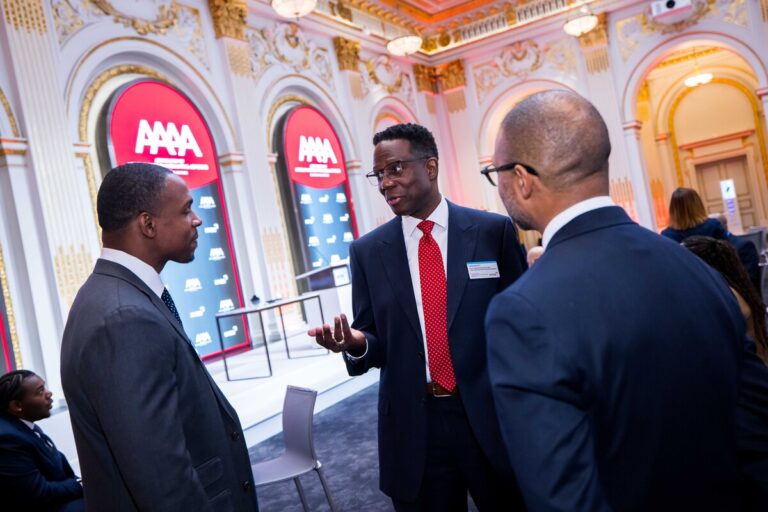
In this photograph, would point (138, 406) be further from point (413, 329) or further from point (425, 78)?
point (425, 78)

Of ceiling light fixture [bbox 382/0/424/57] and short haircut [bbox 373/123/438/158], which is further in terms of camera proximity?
ceiling light fixture [bbox 382/0/424/57]

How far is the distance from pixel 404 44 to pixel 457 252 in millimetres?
9550

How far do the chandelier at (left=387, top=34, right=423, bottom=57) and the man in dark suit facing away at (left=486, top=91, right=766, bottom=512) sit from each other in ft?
33.6

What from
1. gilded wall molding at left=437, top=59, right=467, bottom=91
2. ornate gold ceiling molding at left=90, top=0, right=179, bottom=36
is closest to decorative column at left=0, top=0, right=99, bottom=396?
ornate gold ceiling molding at left=90, top=0, right=179, bottom=36

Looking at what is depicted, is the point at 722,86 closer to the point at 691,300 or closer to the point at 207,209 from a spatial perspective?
the point at 207,209

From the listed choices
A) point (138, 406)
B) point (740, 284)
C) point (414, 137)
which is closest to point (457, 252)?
point (414, 137)

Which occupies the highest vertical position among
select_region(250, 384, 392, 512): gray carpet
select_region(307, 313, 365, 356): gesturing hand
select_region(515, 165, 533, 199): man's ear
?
select_region(515, 165, 533, 199): man's ear

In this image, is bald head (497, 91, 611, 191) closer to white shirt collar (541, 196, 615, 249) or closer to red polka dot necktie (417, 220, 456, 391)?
white shirt collar (541, 196, 615, 249)

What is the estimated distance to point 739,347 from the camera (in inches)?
40.2

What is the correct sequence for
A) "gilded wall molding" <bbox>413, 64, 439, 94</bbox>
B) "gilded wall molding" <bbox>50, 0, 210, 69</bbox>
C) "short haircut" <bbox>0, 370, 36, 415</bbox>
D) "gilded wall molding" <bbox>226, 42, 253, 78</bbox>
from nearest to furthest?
"short haircut" <bbox>0, 370, 36, 415</bbox>, "gilded wall molding" <bbox>50, 0, 210, 69</bbox>, "gilded wall molding" <bbox>226, 42, 253, 78</bbox>, "gilded wall molding" <bbox>413, 64, 439, 94</bbox>

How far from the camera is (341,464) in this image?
389 cm

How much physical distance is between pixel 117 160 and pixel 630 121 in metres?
9.72

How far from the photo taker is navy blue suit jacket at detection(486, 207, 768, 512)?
888 millimetres

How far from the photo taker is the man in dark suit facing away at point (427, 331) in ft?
5.73
